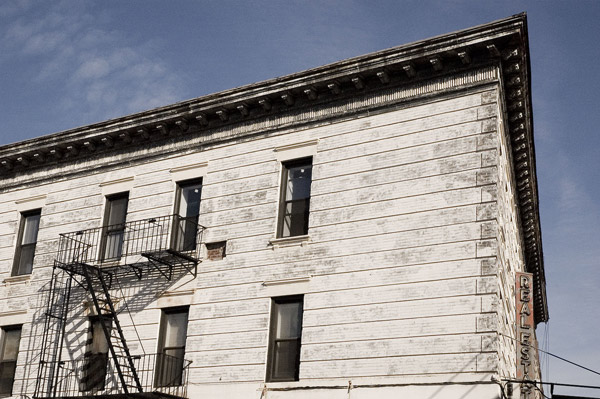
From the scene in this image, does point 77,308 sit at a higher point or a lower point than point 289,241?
lower

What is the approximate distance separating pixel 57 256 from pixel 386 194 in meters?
10.8

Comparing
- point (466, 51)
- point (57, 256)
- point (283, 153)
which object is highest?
point (466, 51)

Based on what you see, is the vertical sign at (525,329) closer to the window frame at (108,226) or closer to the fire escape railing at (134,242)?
the fire escape railing at (134,242)

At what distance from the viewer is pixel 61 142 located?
26141 mm

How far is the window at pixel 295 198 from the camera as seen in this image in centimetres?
2173

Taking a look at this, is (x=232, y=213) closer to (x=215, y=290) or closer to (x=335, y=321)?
(x=215, y=290)

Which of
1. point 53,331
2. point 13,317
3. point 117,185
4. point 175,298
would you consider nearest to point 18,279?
point 13,317

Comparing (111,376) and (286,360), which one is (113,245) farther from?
(286,360)

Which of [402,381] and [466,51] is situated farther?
[466,51]

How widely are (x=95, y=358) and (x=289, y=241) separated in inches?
260

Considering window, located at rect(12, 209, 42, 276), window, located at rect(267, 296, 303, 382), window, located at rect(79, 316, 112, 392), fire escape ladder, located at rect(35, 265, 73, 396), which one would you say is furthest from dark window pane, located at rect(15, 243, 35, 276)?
window, located at rect(267, 296, 303, 382)

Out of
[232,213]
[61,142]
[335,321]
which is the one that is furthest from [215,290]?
[61,142]

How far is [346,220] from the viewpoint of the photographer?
20703mm

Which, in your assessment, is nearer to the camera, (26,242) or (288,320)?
(288,320)
